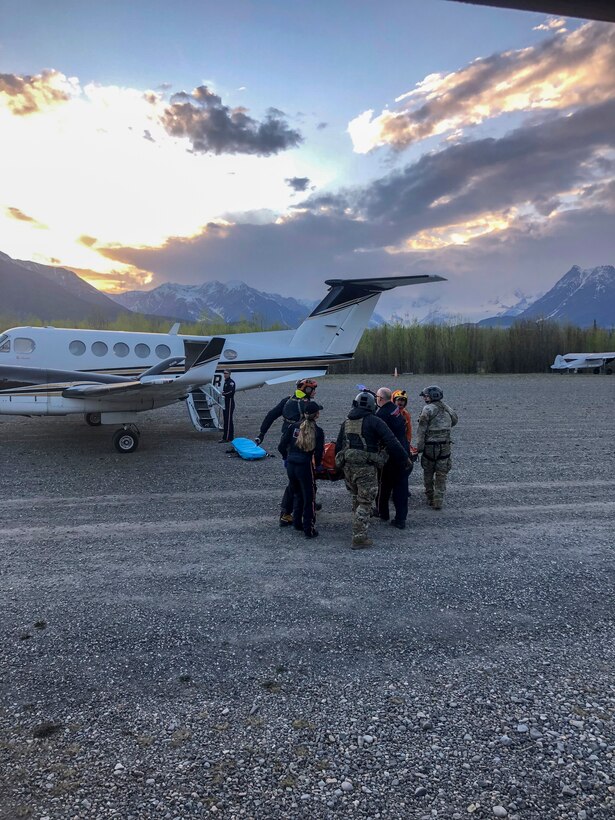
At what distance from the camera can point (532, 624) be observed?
4.15m

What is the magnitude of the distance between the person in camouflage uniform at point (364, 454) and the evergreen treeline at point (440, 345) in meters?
35.4

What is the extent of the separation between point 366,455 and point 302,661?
2.78 meters

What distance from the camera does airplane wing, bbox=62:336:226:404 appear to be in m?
10.0

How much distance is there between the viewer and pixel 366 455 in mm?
5938

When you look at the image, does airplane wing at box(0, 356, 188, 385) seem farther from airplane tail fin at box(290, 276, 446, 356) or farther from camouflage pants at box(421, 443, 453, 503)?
camouflage pants at box(421, 443, 453, 503)

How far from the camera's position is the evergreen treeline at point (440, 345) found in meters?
43.0

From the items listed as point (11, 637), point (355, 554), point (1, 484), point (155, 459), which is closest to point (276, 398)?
point (155, 459)

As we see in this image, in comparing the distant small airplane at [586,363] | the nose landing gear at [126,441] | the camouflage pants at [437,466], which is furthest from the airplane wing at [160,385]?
the distant small airplane at [586,363]

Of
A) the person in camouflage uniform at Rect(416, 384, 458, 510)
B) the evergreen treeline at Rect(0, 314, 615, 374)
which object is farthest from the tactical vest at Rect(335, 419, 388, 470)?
the evergreen treeline at Rect(0, 314, 615, 374)

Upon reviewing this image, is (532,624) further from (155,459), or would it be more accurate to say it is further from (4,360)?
(4,360)

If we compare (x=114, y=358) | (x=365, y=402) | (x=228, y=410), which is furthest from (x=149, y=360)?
(x=365, y=402)

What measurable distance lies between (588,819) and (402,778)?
0.90 metres

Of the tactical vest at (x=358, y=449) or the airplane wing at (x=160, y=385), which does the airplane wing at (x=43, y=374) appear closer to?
the airplane wing at (x=160, y=385)

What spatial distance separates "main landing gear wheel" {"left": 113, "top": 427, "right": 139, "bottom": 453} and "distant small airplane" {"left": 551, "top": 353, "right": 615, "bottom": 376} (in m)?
40.5
